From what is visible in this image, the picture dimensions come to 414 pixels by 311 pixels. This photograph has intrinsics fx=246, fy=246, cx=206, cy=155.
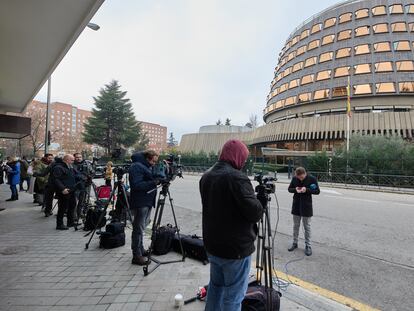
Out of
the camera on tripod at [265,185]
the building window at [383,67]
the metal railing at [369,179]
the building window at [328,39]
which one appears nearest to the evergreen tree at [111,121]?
the metal railing at [369,179]

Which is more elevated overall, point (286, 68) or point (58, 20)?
point (286, 68)

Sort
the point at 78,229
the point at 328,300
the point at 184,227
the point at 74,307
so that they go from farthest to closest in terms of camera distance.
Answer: the point at 184,227
the point at 78,229
the point at 328,300
the point at 74,307

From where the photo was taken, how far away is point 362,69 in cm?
4144

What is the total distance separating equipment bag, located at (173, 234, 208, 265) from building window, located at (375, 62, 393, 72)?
48.0 metres

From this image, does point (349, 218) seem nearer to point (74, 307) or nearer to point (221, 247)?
point (221, 247)

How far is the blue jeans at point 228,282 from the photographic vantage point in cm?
226

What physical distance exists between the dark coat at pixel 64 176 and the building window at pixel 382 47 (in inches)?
2004

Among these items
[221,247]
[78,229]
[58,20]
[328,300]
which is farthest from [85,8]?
[328,300]

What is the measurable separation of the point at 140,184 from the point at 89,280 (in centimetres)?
158

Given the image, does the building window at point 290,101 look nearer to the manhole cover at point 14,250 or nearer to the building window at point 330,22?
the building window at point 330,22

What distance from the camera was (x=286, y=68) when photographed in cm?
5528

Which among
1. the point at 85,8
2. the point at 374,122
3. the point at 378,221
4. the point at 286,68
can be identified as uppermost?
the point at 286,68

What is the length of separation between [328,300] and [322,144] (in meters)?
41.3

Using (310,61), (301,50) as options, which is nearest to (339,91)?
(310,61)
